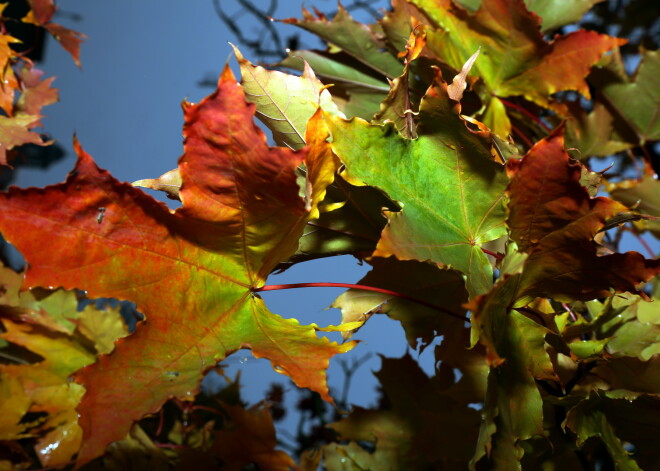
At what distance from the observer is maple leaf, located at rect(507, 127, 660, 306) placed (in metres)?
0.24

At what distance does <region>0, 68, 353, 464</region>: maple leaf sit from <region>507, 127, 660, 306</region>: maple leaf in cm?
9

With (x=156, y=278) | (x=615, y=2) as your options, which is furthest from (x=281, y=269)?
(x=615, y=2)

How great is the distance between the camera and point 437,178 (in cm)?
29

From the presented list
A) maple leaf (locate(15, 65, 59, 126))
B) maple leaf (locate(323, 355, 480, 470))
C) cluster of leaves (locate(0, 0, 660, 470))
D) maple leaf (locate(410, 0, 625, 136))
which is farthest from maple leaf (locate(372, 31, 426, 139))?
maple leaf (locate(15, 65, 59, 126))

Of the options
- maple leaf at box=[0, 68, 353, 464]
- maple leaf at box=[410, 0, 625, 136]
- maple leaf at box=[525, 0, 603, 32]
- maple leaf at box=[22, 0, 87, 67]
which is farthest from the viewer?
maple leaf at box=[22, 0, 87, 67]

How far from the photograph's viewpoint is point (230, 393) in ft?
2.10

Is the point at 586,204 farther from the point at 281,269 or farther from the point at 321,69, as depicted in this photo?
the point at 321,69

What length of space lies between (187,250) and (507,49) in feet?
0.97

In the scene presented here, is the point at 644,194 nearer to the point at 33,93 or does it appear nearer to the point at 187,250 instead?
the point at 187,250

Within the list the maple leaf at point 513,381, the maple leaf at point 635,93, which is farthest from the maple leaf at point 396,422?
the maple leaf at point 635,93

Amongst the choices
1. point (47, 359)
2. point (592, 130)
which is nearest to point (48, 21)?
point (47, 359)

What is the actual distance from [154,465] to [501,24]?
45 centimetres

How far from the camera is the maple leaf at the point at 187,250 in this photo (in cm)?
24

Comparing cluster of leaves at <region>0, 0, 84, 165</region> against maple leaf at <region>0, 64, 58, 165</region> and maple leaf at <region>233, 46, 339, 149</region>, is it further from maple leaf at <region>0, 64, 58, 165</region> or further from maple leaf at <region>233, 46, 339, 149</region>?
maple leaf at <region>233, 46, 339, 149</region>
